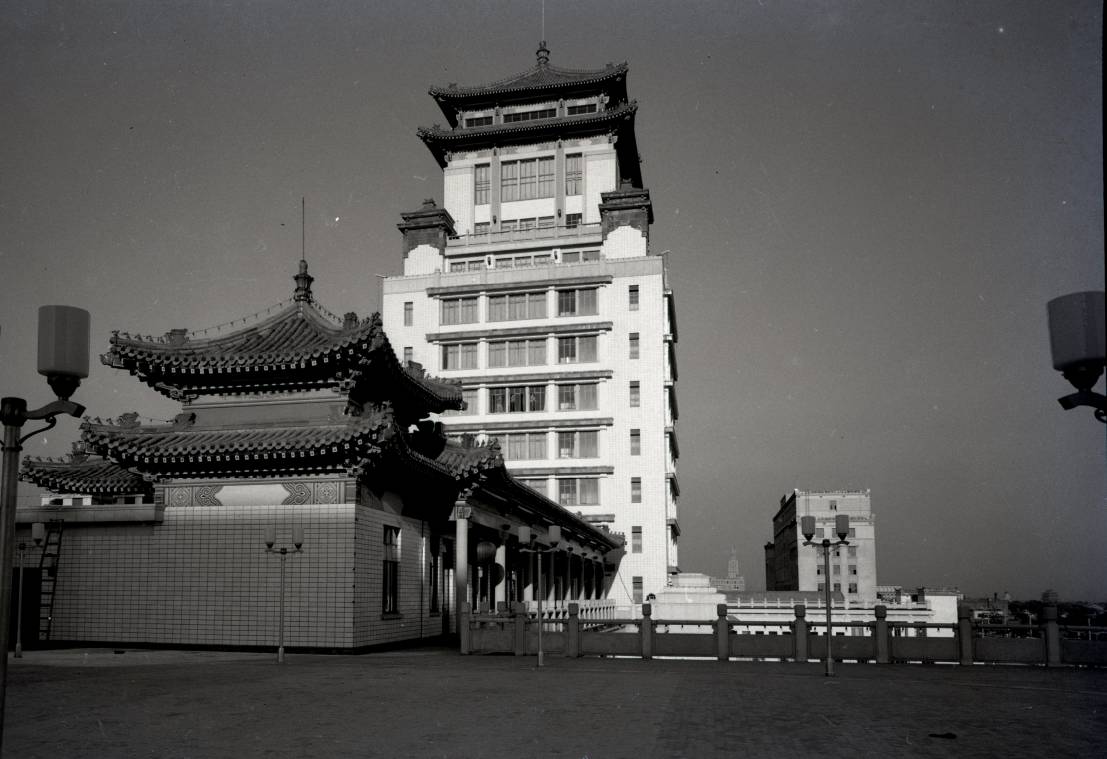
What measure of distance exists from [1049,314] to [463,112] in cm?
6607

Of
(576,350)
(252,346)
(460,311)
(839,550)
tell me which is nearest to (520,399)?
(576,350)

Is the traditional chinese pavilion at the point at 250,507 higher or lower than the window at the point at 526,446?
lower

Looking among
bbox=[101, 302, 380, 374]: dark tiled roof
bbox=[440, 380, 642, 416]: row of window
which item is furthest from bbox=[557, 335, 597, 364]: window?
bbox=[101, 302, 380, 374]: dark tiled roof

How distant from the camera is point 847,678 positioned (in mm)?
18141

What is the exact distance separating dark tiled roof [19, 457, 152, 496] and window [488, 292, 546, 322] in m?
35.5

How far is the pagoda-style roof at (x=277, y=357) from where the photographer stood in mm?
22969

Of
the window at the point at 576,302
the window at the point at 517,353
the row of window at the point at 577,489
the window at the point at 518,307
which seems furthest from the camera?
the window at the point at 518,307

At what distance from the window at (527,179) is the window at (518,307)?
8.46 meters

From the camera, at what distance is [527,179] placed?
2616 inches

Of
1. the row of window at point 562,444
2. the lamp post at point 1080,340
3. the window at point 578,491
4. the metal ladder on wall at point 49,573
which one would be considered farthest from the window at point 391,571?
the row of window at point 562,444

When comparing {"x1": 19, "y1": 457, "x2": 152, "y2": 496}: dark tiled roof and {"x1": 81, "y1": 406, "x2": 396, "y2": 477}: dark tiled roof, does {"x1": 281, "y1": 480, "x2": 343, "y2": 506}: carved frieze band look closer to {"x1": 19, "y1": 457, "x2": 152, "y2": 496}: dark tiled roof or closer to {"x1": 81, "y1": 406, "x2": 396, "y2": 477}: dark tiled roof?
{"x1": 81, "y1": 406, "x2": 396, "y2": 477}: dark tiled roof

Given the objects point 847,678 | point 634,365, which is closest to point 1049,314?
point 847,678

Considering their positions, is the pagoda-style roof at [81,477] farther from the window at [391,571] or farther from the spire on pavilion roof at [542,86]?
the spire on pavilion roof at [542,86]

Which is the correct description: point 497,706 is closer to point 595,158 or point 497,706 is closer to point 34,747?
point 34,747
